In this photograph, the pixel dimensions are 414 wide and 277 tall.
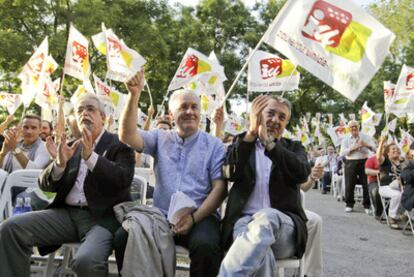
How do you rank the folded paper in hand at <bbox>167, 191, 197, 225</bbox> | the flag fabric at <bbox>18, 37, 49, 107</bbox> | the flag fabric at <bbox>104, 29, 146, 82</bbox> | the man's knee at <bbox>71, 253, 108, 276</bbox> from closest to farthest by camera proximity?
the man's knee at <bbox>71, 253, 108, 276</bbox> → the folded paper in hand at <bbox>167, 191, 197, 225</bbox> → the flag fabric at <bbox>104, 29, 146, 82</bbox> → the flag fabric at <bbox>18, 37, 49, 107</bbox>

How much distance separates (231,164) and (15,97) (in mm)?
6505

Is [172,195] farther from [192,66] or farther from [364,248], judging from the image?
[192,66]

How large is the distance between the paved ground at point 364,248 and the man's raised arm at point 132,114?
271cm

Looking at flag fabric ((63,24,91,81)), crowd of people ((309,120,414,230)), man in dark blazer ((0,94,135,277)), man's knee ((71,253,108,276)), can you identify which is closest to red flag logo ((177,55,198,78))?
flag fabric ((63,24,91,81))

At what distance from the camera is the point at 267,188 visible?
11.4 feet

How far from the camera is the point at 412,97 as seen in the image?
8.98 m

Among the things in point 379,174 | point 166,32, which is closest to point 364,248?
point 379,174

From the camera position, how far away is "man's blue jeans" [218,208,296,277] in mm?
2900

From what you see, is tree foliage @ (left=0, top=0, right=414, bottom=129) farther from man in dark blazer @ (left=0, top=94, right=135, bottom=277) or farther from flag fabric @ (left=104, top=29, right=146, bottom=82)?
man in dark blazer @ (left=0, top=94, right=135, bottom=277)

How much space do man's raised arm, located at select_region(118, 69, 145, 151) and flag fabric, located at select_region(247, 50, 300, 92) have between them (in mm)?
4791

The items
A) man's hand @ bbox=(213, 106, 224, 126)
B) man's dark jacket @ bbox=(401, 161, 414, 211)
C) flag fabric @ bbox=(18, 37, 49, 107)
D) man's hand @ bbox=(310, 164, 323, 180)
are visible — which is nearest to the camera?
man's hand @ bbox=(310, 164, 323, 180)

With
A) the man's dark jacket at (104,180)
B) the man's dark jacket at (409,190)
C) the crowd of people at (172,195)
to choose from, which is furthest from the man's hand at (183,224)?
the man's dark jacket at (409,190)

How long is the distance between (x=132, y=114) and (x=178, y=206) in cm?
71

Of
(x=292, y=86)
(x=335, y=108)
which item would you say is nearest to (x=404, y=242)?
(x=292, y=86)
